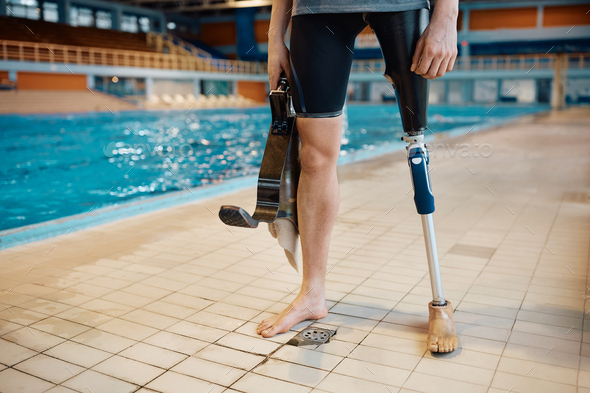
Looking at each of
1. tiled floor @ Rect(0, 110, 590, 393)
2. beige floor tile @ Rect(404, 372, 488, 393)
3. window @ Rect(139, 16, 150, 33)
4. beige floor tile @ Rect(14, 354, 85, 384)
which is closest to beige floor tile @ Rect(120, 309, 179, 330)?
tiled floor @ Rect(0, 110, 590, 393)

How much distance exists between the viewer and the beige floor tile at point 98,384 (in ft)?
4.45

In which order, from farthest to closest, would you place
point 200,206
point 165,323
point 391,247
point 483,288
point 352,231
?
point 200,206, point 352,231, point 391,247, point 483,288, point 165,323

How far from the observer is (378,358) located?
5.05 ft

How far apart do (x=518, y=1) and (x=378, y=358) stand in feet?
107

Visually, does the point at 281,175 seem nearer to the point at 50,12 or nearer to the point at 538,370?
the point at 538,370

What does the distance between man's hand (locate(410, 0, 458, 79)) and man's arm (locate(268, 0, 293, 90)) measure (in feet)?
1.58

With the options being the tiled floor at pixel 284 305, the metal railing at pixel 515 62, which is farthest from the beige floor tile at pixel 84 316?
the metal railing at pixel 515 62

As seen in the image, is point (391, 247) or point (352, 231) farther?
point (352, 231)

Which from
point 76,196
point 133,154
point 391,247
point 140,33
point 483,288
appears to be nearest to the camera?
point 483,288

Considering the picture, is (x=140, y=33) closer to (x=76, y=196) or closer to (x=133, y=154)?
(x=133, y=154)

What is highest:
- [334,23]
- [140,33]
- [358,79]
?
[140,33]

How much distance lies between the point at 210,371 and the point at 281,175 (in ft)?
2.17

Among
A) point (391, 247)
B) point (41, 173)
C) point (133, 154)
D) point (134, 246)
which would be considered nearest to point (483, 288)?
point (391, 247)

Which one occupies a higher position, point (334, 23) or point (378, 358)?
point (334, 23)
